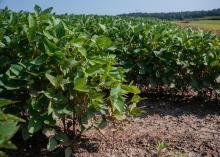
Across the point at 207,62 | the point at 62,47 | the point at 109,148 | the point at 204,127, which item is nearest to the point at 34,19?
the point at 62,47

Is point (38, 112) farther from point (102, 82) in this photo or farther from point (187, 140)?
point (187, 140)

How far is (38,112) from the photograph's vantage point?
2986 mm

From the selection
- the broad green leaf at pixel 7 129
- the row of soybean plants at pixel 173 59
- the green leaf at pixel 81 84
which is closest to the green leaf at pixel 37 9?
the green leaf at pixel 81 84

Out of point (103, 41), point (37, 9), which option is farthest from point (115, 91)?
point (37, 9)

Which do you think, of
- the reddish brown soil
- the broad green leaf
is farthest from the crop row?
→ the broad green leaf

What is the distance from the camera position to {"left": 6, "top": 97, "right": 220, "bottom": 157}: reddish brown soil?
3.49 m

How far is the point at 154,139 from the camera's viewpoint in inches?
150

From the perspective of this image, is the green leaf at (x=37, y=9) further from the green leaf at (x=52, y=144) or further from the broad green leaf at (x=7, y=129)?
the broad green leaf at (x=7, y=129)

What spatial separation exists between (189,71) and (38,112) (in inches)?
112

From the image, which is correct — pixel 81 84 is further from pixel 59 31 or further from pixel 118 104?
pixel 59 31

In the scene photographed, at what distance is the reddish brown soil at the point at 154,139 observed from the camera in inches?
137

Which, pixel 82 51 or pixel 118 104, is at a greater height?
pixel 82 51

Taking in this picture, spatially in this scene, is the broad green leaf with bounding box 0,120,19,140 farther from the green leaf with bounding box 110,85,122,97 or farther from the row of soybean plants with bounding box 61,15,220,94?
the row of soybean plants with bounding box 61,15,220,94

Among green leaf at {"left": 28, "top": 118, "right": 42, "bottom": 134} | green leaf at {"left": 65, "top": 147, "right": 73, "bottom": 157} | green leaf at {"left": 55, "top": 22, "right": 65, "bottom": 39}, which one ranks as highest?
green leaf at {"left": 55, "top": 22, "right": 65, "bottom": 39}
